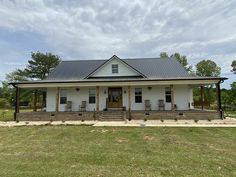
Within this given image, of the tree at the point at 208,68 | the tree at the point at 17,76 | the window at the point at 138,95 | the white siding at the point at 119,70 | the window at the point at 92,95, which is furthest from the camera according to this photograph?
the tree at the point at 17,76

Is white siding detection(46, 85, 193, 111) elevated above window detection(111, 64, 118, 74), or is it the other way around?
window detection(111, 64, 118, 74)

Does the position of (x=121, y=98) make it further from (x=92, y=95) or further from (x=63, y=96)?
(x=63, y=96)

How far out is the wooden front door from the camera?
17203mm

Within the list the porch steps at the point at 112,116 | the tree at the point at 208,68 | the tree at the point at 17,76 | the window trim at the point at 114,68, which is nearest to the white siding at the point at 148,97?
the window trim at the point at 114,68

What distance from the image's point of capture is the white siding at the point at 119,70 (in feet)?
59.8

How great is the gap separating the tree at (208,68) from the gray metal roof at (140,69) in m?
27.9

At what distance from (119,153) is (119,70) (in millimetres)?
12888

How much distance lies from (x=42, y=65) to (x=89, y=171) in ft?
153

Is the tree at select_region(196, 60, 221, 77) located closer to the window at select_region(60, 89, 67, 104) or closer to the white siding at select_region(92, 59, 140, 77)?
the white siding at select_region(92, 59, 140, 77)

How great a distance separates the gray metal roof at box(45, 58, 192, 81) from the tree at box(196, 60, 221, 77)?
2789cm

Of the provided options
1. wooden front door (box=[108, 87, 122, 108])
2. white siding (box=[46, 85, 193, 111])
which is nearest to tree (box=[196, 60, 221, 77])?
white siding (box=[46, 85, 193, 111])

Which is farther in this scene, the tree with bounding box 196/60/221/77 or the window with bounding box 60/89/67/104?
the tree with bounding box 196/60/221/77

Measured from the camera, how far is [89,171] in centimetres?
454

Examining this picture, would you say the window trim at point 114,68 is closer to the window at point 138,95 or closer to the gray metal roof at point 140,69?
the gray metal roof at point 140,69
